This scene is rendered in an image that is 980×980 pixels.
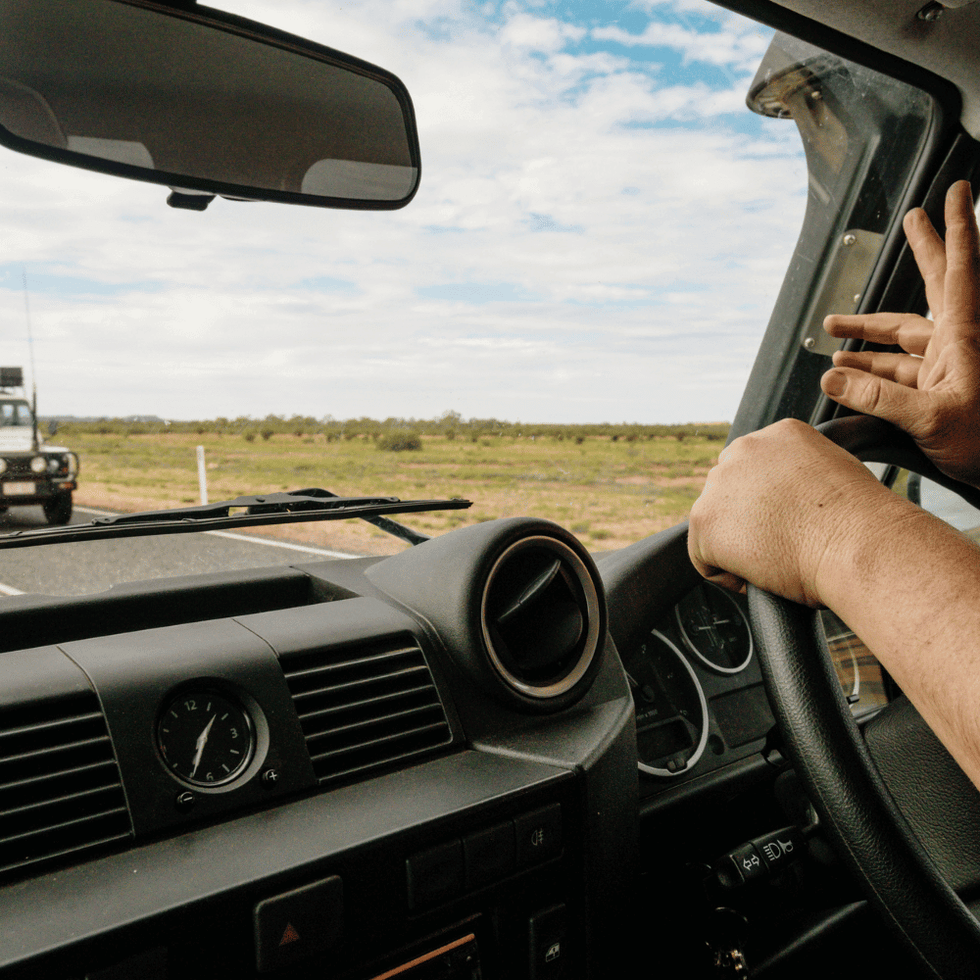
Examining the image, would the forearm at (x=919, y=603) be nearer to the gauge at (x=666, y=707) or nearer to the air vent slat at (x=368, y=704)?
the air vent slat at (x=368, y=704)

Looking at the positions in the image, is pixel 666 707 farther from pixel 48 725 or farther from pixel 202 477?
pixel 48 725

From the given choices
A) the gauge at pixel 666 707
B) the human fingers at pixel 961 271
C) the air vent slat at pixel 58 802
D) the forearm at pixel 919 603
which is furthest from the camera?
the gauge at pixel 666 707

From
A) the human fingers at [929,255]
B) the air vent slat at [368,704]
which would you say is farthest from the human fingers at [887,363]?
the air vent slat at [368,704]

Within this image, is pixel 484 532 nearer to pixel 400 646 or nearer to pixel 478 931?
pixel 400 646

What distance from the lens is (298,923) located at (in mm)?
1279

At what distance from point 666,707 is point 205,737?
52.5 inches

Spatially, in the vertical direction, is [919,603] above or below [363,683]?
above

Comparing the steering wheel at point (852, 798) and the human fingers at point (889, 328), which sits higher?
the human fingers at point (889, 328)

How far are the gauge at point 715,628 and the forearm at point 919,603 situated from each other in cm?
139

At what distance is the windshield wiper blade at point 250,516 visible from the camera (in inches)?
67.7

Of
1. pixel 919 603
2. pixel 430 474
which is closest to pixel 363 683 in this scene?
pixel 430 474

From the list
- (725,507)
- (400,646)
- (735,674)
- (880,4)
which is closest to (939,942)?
(725,507)

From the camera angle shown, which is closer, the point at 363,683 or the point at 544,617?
the point at 363,683

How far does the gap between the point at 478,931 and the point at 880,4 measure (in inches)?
87.1
